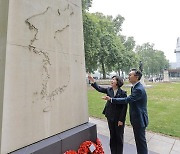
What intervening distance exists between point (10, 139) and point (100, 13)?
32.9 metres

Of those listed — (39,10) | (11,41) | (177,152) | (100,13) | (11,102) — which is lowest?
(177,152)

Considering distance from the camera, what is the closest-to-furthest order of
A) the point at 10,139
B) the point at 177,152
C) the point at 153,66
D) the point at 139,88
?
the point at 10,139 < the point at 139,88 < the point at 177,152 < the point at 153,66

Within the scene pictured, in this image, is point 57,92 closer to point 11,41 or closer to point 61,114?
point 61,114

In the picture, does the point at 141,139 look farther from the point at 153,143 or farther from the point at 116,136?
the point at 153,143

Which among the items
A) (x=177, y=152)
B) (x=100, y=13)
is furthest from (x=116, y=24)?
(x=177, y=152)

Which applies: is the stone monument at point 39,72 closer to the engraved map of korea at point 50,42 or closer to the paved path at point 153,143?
the engraved map of korea at point 50,42

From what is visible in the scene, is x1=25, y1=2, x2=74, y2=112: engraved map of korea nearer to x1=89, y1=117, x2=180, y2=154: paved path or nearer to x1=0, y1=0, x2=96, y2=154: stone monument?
x1=0, y1=0, x2=96, y2=154: stone monument

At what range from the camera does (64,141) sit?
298 centimetres

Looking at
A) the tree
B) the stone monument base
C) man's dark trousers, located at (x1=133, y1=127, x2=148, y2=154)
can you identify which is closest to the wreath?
the stone monument base

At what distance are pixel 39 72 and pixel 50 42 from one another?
54cm

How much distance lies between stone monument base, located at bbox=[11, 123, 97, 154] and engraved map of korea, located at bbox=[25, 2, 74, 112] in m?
0.49

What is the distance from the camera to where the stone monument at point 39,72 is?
94.3 inches

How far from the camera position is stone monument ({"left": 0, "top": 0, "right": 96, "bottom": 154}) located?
94.3 inches

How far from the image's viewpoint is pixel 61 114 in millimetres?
3141
